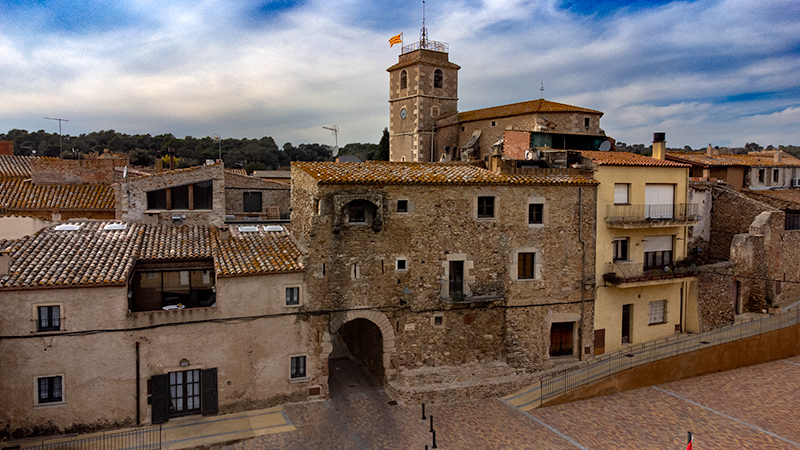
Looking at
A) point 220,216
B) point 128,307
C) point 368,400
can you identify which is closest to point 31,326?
point 128,307

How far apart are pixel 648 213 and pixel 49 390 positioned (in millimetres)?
27955

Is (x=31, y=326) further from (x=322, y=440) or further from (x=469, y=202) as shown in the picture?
(x=469, y=202)

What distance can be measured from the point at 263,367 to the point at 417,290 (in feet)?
23.9

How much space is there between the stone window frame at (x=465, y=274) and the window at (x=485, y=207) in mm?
2036

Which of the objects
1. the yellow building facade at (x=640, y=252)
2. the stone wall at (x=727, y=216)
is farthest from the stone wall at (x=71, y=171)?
the stone wall at (x=727, y=216)

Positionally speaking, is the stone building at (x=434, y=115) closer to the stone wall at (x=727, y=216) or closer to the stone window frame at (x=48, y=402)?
the stone wall at (x=727, y=216)

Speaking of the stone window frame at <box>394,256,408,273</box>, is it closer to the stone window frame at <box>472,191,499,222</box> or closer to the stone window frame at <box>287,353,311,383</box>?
the stone window frame at <box>472,191,499,222</box>

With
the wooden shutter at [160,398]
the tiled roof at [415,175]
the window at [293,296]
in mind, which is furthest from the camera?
the tiled roof at [415,175]

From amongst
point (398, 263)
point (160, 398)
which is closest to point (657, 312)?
point (398, 263)

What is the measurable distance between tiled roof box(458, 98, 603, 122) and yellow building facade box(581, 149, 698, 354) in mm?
15857

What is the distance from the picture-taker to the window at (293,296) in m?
22.2

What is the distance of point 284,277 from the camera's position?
22.0 meters

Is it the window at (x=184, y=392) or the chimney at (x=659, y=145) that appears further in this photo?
the chimney at (x=659, y=145)

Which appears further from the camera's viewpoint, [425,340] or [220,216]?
[220,216]
